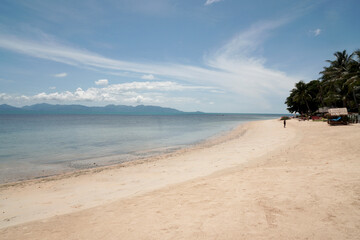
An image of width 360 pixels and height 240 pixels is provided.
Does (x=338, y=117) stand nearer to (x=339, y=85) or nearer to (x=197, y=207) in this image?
(x=339, y=85)

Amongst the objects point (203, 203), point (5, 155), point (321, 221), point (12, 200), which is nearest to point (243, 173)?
point (203, 203)

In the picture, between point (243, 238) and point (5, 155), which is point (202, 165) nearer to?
point (243, 238)

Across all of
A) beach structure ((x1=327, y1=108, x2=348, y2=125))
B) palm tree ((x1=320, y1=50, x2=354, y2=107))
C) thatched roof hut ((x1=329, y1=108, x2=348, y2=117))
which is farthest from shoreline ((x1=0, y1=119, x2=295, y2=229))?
palm tree ((x1=320, y1=50, x2=354, y2=107))

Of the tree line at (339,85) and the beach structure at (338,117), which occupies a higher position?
the tree line at (339,85)

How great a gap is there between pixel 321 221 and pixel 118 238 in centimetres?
476

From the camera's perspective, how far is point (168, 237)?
4.27 m

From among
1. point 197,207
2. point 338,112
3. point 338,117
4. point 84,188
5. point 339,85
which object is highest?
point 339,85

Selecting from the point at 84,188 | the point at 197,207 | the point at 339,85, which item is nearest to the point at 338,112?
the point at 339,85

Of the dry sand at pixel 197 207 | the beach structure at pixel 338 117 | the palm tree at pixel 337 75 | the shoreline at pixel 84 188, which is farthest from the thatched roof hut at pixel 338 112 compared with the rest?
the shoreline at pixel 84 188

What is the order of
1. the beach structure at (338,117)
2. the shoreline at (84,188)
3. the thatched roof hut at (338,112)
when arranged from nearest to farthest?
the shoreline at (84,188), the beach structure at (338,117), the thatched roof hut at (338,112)

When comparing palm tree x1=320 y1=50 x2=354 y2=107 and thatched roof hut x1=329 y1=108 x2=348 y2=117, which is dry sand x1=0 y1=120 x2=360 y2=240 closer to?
thatched roof hut x1=329 y1=108 x2=348 y2=117

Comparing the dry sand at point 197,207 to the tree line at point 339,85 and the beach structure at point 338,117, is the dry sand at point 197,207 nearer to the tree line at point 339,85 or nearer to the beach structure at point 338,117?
the beach structure at point 338,117

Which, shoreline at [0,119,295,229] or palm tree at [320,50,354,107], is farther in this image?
palm tree at [320,50,354,107]

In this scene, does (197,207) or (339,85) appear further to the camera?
(339,85)
